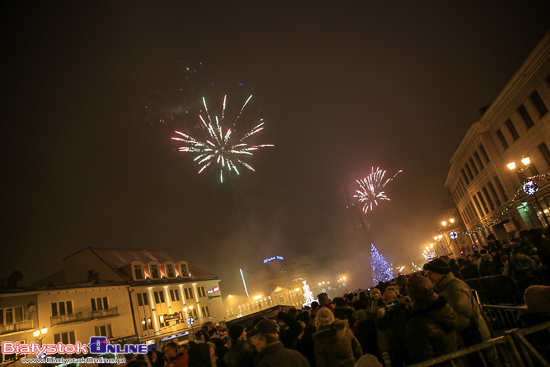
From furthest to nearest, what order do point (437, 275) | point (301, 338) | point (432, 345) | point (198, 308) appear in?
1. point (198, 308)
2. point (301, 338)
3. point (437, 275)
4. point (432, 345)

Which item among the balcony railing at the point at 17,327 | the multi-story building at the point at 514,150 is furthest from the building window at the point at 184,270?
the multi-story building at the point at 514,150

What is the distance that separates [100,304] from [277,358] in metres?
28.7

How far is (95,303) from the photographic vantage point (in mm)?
26547

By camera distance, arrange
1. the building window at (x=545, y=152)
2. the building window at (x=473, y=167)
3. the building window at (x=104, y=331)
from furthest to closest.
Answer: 1. the building window at (x=473, y=167)
2. the building window at (x=104, y=331)
3. the building window at (x=545, y=152)

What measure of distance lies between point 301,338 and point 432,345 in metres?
2.31

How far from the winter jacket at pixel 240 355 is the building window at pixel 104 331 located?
2595 cm

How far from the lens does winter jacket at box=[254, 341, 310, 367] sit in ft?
12.1

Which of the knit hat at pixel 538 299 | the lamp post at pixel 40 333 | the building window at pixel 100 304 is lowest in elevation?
the knit hat at pixel 538 299

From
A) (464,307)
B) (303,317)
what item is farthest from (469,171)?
(464,307)

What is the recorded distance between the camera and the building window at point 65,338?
22.7m

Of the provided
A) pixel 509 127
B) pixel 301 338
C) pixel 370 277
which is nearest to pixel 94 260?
pixel 301 338

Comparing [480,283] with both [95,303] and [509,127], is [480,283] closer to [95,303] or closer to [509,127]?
[509,127]

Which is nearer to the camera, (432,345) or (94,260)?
(432,345)

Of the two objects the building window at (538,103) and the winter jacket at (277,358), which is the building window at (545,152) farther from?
the winter jacket at (277,358)
